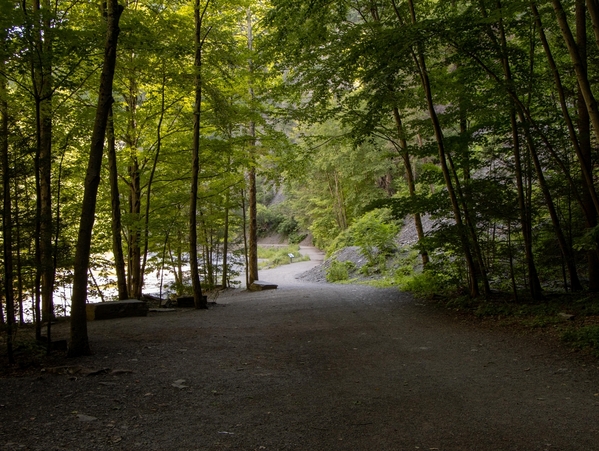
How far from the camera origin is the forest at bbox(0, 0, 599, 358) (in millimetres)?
5688

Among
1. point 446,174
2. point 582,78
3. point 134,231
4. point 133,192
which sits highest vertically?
point 133,192

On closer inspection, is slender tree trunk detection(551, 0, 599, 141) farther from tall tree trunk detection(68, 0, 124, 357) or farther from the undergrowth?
the undergrowth

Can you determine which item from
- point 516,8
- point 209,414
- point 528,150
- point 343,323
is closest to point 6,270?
point 209,414

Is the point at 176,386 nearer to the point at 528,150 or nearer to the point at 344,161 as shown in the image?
the point at 528,150

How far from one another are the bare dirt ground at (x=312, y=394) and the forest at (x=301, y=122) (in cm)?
A: 147

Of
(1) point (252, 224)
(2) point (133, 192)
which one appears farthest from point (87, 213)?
(1) point (252, 224)

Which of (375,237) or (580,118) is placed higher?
(580,118)

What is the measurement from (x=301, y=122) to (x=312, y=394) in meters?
9.77

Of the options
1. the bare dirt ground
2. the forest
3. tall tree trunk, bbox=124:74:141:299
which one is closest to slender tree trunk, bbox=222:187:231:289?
the forest

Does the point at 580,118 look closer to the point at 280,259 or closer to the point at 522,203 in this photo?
the point at 522,203

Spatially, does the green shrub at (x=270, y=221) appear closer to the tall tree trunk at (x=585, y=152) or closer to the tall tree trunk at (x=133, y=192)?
the tall tree trunk at (x=133, y=192)

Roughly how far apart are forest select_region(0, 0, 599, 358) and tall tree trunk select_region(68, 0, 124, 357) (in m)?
0.02

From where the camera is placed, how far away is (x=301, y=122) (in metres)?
12.6

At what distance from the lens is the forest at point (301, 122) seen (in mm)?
5688
